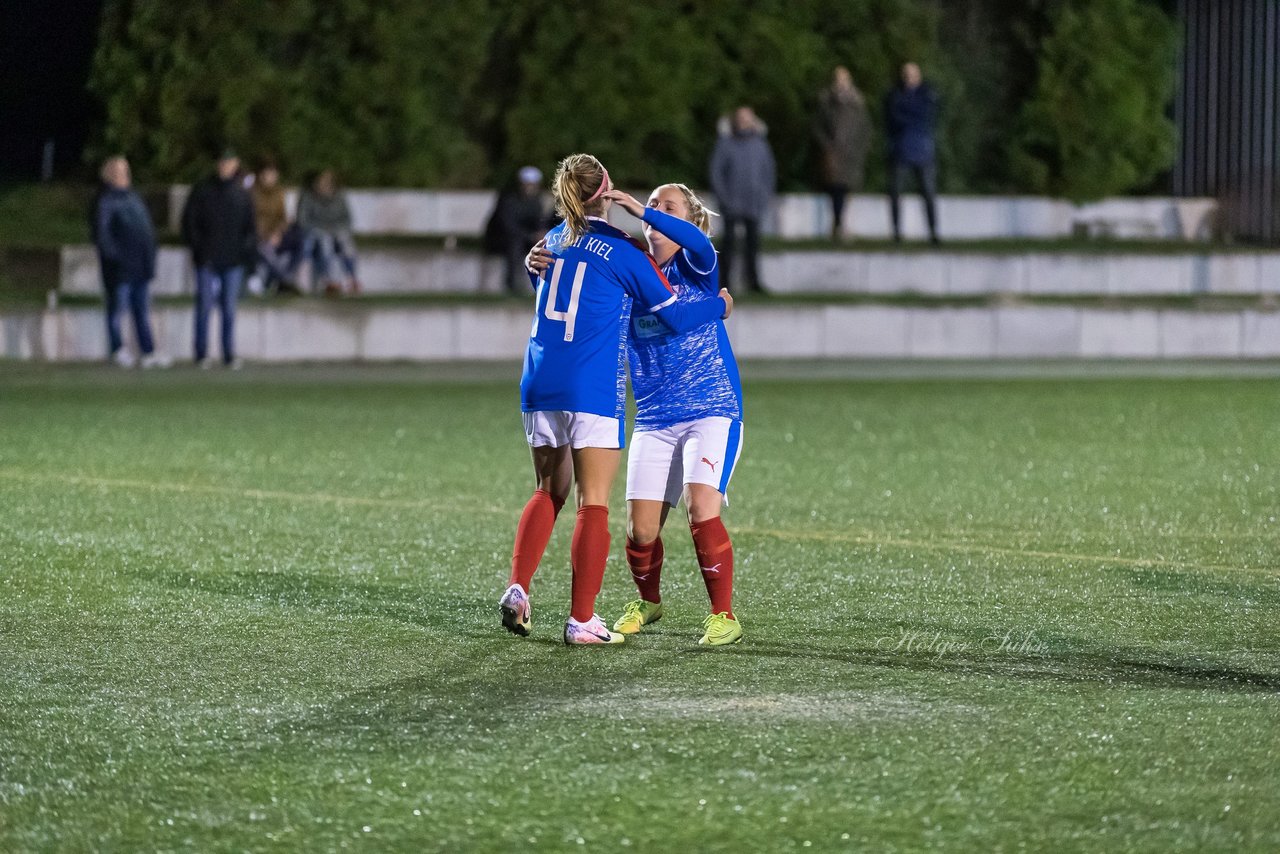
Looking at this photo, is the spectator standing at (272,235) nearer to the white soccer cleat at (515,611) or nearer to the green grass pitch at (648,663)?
the green grass pitch at (648,663)

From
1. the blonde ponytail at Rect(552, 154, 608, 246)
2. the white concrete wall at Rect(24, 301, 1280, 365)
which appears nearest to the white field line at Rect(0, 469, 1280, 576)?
the blonde ponytail at Rect(552, 154, 608, 246)

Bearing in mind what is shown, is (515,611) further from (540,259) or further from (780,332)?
(780,332)

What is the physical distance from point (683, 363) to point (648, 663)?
3.52 feet

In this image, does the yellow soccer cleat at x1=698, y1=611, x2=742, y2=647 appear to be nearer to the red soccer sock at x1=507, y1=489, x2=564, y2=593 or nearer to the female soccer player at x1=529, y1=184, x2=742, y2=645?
the female soccer player at x1=529, y1=184, x2=742, y2=645

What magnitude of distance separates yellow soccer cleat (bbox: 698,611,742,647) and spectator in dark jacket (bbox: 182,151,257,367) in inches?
568

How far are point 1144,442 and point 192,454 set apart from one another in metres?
6.60

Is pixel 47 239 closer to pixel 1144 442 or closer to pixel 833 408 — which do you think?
pixel 833 408

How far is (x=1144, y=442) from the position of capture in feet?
46.2

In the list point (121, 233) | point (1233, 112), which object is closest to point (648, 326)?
point (121, 233)

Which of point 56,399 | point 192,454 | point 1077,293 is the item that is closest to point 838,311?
point 1077,293

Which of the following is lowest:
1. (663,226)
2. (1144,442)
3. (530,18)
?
(1144,442)

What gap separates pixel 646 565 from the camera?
712cm

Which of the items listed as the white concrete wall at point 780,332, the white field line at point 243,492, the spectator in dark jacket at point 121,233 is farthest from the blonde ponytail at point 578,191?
the white concrete wall at point 780,332

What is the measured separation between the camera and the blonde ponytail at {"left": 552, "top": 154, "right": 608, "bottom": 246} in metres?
6.61
